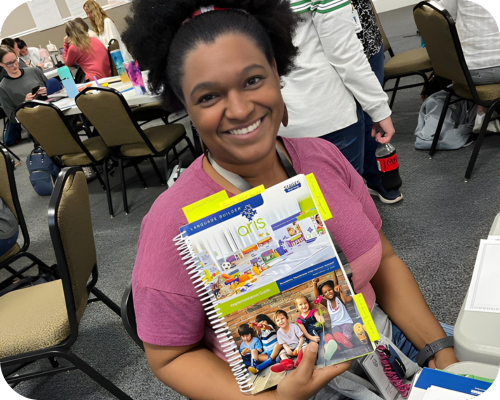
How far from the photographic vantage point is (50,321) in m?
1.68

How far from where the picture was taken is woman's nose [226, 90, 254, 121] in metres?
0.83

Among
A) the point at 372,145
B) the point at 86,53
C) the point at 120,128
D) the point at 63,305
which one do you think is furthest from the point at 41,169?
the point at 372,145

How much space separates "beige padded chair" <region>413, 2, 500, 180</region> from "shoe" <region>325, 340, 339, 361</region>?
2209mm

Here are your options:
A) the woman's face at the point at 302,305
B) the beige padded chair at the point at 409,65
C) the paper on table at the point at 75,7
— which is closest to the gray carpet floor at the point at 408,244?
the beige padded chair at the point at 409,65

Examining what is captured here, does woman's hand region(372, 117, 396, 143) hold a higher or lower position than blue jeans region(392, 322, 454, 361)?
higher

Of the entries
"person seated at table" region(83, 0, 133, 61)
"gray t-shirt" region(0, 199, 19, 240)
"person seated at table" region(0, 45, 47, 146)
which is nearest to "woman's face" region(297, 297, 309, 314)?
"gray t-shirt" region(0, 199, 19, 240)

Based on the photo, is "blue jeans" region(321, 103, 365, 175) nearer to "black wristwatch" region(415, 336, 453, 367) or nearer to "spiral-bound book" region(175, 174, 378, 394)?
"black wristwatch" region(415, 336, 453, 367)

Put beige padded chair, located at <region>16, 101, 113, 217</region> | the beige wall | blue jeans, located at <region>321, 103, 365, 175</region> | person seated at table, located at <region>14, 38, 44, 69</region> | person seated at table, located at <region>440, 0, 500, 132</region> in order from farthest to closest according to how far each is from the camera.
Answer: the beige wall
person seated at table, located at <region>14, 38, 44, 69</region>
beige padded chair, located at <region>16, 101, 113, 217</region>
person seated at table, located at <region>440, 0, 500, 132</region>
blue jeans, located at <region>321, 103, 365, 175</region>

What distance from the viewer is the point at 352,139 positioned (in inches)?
70.2

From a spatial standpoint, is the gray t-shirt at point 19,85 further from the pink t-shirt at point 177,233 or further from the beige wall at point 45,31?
the pink t-shirt at point 177,233

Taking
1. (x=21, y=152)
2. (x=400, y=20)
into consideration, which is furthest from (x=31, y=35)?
(x=400, y=20)

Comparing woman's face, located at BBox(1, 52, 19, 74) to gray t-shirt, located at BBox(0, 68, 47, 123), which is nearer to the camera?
woman's face, located at BBox(1, 52, 19, 74)

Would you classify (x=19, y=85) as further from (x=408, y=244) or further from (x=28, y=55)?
(x=408, y=244)

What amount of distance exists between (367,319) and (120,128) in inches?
116
